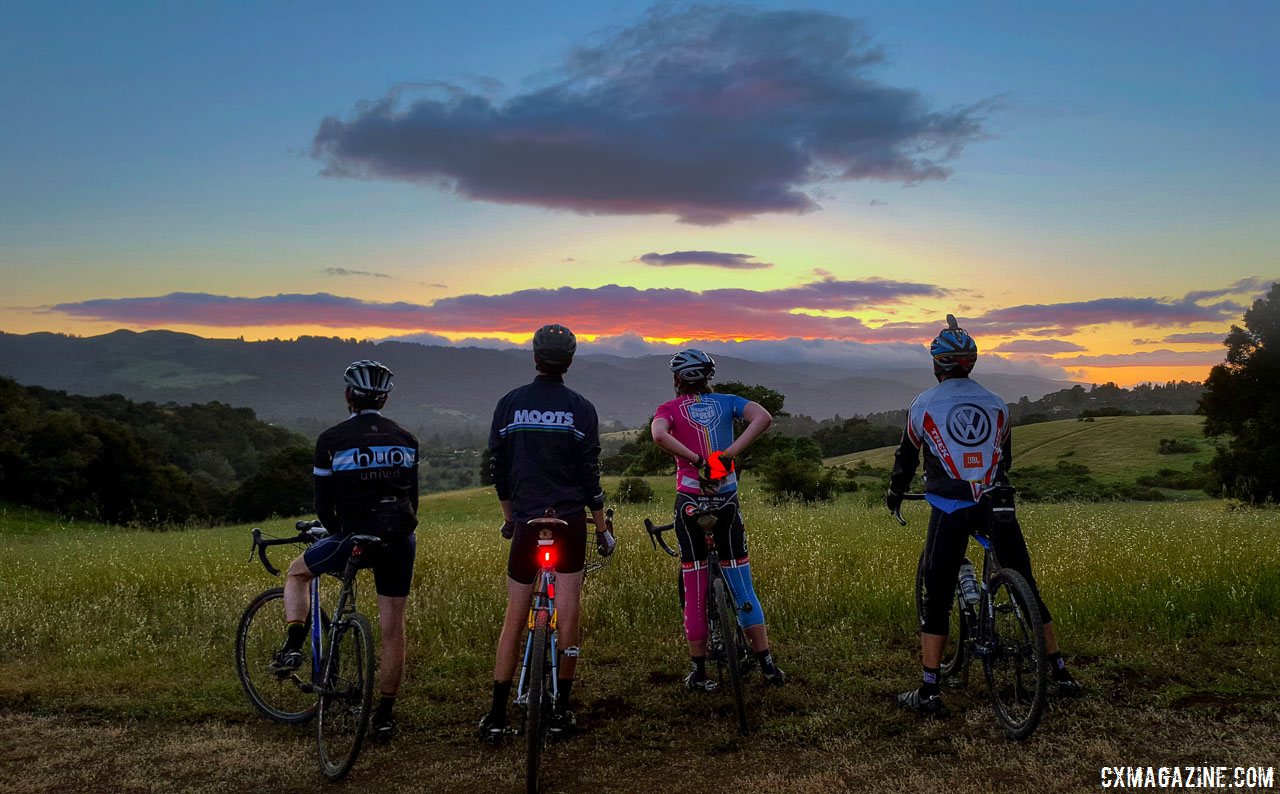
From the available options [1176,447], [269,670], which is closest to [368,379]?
[269,670]

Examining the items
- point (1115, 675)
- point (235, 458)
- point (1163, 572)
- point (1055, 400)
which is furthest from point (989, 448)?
point (1055, 400)

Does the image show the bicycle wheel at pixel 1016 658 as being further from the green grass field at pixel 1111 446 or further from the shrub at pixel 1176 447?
the shrub at pixel 1176 447

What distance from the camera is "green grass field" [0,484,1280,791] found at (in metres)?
5.99

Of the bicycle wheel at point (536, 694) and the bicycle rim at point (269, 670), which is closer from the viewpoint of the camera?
the bicycle wheel at point (536, 694)

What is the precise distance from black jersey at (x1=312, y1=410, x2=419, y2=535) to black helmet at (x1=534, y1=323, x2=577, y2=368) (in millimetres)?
1266

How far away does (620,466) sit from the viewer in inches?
3226

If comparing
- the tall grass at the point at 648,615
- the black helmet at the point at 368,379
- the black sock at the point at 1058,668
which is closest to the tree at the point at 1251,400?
the tall grass at the point at 648,615

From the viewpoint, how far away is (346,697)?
633 centimetres

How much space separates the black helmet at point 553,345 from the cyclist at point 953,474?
9.26 ft

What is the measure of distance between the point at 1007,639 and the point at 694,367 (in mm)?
3326

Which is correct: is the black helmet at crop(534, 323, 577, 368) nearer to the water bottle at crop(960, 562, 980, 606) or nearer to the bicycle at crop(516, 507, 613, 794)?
the bicycle at crop(516, 507, 613, 794)

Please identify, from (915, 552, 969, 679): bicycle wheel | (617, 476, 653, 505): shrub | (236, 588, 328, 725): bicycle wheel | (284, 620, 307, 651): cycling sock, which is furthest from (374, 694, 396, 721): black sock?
(617, 476, 653, 505): shrub

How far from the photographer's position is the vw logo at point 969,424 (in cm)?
636

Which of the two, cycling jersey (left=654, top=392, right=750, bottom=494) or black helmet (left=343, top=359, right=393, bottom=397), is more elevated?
black helmet (left=343, top=359, right=393, bottom=397)
